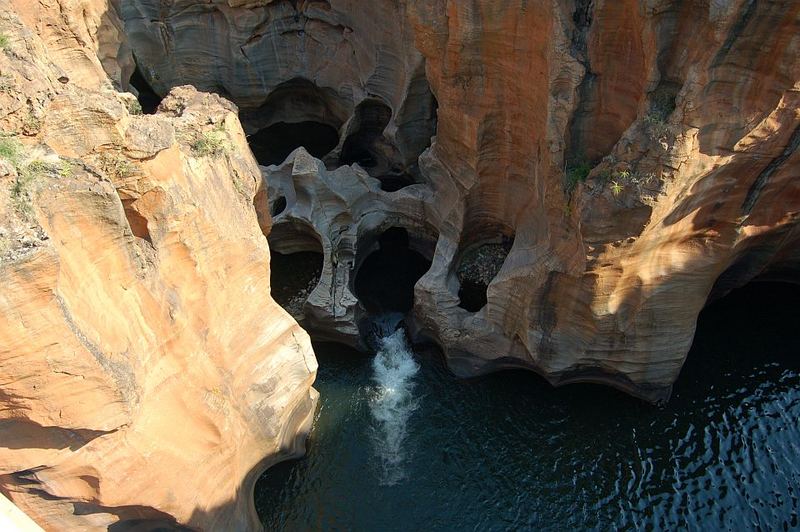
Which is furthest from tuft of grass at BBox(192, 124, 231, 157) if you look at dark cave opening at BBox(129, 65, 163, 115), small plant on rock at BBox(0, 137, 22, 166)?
dark cave opening at BBox(129, 65, 163, 115)

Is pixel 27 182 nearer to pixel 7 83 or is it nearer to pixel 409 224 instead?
pixel 7 83

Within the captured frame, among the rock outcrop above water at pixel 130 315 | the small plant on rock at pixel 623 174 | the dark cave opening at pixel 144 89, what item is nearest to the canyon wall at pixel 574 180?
the small plant on rock at pixel 623 174

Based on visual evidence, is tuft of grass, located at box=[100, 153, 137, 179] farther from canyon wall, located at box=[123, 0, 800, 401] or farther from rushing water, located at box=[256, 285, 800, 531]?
rushing water, located at box=[256, 285, 800, 531]

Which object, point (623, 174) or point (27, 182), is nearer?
point (27, 182)

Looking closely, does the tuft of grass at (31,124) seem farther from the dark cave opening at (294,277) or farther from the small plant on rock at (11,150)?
the dark cave opening at (294,277)

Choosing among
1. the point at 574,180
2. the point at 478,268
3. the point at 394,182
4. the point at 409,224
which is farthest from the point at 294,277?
the point at 574,180

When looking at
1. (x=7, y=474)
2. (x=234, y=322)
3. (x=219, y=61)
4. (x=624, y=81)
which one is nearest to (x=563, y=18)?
(x=624, y=81)
